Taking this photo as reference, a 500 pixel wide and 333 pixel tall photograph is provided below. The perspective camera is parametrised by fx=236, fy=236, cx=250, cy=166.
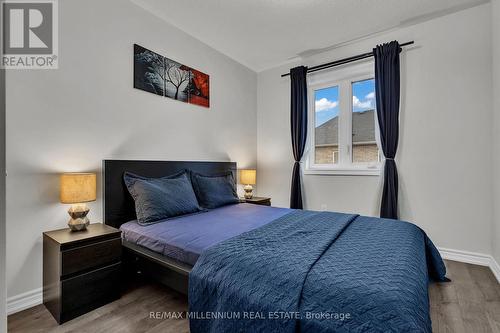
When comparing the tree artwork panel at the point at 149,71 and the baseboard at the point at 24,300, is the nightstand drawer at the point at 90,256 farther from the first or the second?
the tree artwork panel at the point at 149,71

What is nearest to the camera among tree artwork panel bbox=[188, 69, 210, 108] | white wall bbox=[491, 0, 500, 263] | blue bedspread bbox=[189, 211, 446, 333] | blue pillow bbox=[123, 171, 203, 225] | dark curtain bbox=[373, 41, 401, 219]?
blue bedspread bbox=[189, 211, 446, 333]

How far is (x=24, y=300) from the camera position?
5.80ft

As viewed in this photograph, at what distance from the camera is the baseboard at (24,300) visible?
1.71 m

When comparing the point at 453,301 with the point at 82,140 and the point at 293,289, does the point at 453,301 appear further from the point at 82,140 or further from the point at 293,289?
the point at 82,140

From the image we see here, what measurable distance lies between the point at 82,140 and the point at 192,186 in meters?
1.18

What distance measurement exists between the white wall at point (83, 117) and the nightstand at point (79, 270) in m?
0.20

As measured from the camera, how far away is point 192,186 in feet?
9.26

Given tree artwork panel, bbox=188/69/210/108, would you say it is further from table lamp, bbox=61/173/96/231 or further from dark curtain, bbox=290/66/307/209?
table lamp, bbox=61/173/96/231

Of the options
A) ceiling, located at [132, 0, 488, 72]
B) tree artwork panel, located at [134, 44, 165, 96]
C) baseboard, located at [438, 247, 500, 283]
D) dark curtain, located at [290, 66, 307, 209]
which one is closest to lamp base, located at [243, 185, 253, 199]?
dark curtain, located at [290, 66, 307, 209]

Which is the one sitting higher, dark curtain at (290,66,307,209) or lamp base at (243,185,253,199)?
dark curtain at (290,66,307,209)

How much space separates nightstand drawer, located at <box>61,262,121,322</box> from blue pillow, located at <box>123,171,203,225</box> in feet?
1.50

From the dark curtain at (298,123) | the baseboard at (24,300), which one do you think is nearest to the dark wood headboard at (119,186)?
the baseboard at (24,300)

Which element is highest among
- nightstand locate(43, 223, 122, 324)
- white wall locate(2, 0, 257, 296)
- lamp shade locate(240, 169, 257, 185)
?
white wall locate(2, 0, 257, 296)

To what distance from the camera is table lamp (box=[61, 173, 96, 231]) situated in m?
1.81
